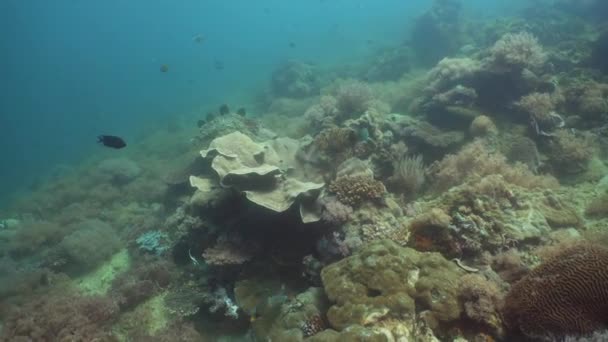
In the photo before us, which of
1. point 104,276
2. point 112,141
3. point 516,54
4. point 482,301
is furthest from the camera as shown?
point 516,54

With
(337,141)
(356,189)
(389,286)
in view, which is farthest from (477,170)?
(389,286)

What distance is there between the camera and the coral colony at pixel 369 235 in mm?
3605

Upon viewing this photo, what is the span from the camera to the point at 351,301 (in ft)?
12.5

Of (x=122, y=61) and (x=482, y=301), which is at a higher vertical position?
(x=482, y=301)

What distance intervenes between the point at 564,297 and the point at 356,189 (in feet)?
10.4

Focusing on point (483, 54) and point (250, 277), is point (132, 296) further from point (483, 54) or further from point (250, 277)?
point (483, 54)

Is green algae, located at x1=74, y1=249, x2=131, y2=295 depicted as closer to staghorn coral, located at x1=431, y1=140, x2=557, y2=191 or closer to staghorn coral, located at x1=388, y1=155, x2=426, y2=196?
staghorn coral, located at x1=388, y1=155, x2=426, y2=196

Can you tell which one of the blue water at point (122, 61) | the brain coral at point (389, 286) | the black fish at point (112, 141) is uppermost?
the black fish at point (112, 141)

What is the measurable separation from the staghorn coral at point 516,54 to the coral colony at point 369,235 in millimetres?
57

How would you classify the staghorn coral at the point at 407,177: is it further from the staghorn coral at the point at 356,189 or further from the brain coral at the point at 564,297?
the brain coral at the point at 564,297

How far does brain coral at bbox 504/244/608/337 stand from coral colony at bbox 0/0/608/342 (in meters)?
0.02

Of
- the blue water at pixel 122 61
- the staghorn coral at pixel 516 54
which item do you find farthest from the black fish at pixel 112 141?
the blue water at pixel 122 61

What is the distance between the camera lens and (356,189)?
568 centimetres

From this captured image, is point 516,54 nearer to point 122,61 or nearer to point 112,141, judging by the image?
point 112,141
